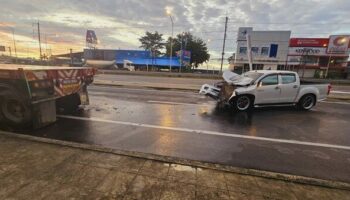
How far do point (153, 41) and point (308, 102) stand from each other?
71.3 metres

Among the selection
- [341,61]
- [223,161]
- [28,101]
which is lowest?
[223,161]

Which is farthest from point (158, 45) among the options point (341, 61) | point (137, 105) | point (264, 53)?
point (137, 105)

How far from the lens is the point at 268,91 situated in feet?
28.6

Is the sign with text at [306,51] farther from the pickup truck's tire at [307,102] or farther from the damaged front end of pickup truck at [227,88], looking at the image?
the damaged front end of pickup truck at [227,88]

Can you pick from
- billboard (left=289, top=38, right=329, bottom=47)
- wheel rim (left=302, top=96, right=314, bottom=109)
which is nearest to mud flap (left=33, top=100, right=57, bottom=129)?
wheel rim (left=302, top=96, right=314, bottom=109)

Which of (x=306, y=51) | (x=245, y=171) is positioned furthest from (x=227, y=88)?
(x=306, y=51)

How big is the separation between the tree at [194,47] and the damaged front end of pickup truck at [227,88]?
52.5 m

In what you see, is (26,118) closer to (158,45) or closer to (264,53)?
(264,53)

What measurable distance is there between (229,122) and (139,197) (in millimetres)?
4720

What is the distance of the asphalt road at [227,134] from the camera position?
4.38 m

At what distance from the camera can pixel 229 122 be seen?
7.00 metres

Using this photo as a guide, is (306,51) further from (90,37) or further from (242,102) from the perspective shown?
(90,37)

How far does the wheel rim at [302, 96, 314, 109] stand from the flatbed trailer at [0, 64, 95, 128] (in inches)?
372

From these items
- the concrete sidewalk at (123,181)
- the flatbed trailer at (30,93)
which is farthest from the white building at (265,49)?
the concrete sidewalk at (123,181)
